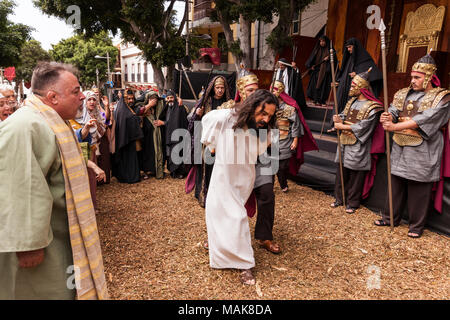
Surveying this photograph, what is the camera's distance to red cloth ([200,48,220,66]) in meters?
17.0

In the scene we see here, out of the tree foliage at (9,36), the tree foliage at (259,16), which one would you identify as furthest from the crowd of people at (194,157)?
the tree foliage at (9,36)

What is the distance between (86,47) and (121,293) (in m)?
36.0

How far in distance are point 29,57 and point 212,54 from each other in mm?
28154

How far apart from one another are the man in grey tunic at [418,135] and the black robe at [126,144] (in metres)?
4.64

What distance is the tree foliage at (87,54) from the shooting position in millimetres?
32812

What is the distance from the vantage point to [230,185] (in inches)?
119

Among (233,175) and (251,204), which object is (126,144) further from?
(233,175)

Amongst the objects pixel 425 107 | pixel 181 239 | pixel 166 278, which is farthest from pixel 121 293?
pixel 425 107

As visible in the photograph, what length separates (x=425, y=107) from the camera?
13.2 ft

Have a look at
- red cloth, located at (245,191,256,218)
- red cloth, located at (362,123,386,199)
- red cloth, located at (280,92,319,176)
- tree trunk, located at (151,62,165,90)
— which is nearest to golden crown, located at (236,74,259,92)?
red cloth, located at (245,191,256,218)

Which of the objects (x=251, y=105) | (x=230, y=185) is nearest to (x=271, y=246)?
(x=230, y=185)

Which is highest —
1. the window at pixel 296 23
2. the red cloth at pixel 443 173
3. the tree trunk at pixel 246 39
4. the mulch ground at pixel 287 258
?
the window at pixel 296 23

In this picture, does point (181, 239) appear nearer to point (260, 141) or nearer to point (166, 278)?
point (166, 278)

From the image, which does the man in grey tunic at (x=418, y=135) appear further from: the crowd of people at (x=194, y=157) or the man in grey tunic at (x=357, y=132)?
the man in grey tunic at (x=357, y=132)
